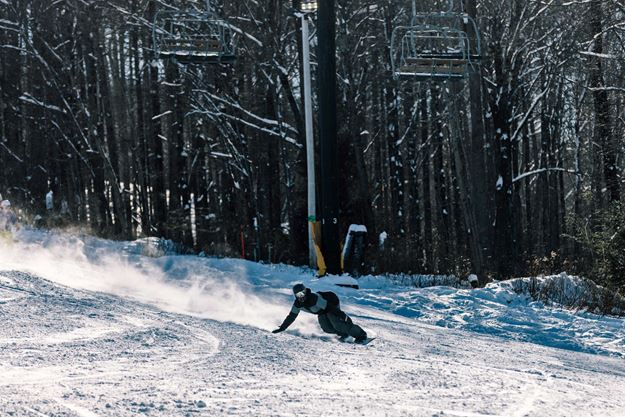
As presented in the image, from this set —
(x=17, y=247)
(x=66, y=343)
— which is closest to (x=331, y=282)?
(x=17, y=247)

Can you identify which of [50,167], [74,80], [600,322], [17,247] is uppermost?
[74,80]

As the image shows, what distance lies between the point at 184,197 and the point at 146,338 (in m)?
21.6

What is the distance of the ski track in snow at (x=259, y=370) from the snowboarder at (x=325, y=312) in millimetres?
215

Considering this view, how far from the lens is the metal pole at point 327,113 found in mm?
15352

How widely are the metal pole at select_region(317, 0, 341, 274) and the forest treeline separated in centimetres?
439

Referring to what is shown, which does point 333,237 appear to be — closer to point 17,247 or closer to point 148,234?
point 17,247

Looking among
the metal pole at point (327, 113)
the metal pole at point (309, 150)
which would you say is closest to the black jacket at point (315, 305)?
the metal pole at point (327, 113)

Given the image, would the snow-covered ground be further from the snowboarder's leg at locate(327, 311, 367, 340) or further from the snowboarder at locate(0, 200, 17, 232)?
the snowboarder at locate(0, 200, 17, 232)

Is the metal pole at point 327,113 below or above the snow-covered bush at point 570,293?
above

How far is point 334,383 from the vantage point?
7.27 m

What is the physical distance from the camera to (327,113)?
15.3m

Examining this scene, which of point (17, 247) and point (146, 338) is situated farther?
point (17, 247)

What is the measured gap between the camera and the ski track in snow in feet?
20.6

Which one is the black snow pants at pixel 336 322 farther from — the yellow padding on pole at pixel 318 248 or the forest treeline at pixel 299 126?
the forest treeline at pixel 299 126
